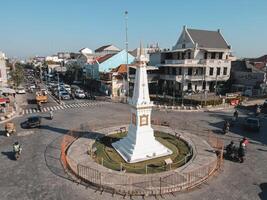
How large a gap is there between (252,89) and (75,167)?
128ft

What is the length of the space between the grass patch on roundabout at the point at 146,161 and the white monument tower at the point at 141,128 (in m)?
0.53

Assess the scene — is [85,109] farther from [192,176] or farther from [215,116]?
[192,176]

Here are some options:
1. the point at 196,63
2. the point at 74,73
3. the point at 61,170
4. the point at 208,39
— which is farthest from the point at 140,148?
the point at 74,73

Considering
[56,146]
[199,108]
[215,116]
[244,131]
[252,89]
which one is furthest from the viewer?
[252,89]

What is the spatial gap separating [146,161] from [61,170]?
6.14 meters

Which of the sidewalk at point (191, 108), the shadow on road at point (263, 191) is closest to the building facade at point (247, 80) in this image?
the sidewalk at point (191, 108)

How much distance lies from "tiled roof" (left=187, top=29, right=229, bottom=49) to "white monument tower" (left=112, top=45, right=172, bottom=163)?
3090 cm

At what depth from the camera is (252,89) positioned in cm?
4200

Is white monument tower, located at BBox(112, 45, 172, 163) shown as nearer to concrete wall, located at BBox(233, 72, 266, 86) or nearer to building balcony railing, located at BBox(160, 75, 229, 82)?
building balcony railing, located at BBox(160, 75, 229, 82)

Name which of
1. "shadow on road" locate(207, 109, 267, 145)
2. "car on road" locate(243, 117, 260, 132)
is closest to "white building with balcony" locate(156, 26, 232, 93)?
"shadow on road" locate(207, 109, 267, 145)

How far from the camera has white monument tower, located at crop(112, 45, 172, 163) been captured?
16625mm

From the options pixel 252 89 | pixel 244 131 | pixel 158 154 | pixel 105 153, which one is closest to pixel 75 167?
pixel 105 153

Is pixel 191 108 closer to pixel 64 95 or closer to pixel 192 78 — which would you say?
pixel 192 78

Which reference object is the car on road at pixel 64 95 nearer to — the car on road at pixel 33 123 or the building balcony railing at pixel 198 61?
the car on road at pixel 33 123
